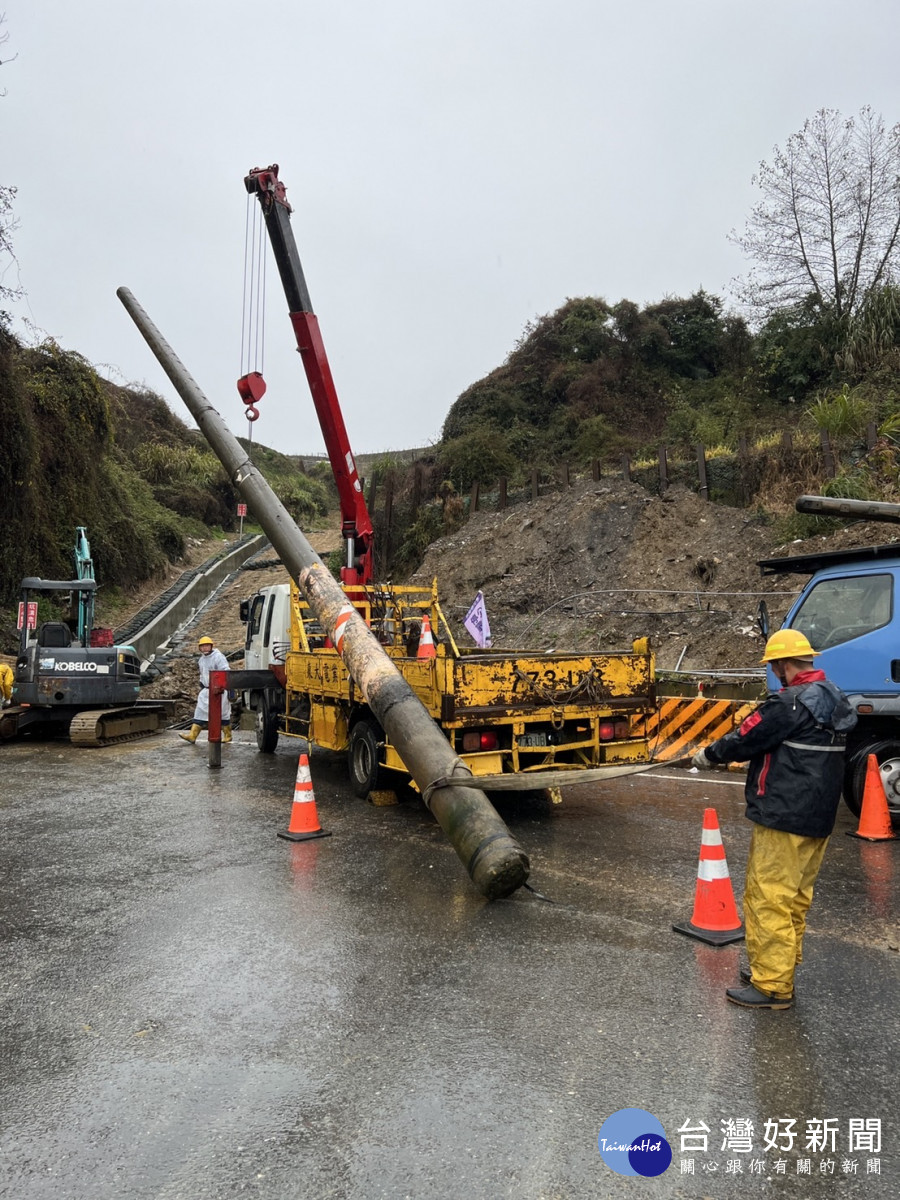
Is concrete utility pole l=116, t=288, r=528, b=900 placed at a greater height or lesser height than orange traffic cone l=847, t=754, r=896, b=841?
greater

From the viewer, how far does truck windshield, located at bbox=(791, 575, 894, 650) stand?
782cm

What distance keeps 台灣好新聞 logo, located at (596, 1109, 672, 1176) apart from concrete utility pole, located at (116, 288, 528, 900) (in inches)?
78.4

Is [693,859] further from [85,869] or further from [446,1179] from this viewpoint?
[85,869]

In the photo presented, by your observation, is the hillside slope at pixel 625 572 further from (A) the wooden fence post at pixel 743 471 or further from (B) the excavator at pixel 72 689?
(B) the excavator at pixel 72 689

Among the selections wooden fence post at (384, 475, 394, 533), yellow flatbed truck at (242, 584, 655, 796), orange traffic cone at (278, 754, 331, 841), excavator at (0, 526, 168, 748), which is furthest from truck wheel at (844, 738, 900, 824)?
wooden fence post at (384, 475, 394, 533)

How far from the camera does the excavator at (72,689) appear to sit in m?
13.7

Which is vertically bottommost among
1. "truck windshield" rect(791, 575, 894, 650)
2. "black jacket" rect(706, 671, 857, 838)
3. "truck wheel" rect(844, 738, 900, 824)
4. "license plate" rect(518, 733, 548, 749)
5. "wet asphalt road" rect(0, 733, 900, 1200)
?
"wet asphalt road" rect(0, 733, 900, 1200)

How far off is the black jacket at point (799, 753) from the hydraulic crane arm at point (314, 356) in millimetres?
8929

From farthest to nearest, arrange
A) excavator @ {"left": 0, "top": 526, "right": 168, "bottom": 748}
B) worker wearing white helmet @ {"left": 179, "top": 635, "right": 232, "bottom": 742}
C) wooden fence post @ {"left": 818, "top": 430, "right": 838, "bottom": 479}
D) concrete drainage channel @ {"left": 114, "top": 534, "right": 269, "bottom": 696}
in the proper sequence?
1. concrete drainage channel @ {"left": 114, "top": 534, "right": 269, "bottom": 696}
2. wooden fence post @ {"left": 818, "top": 430, "right": 838, "bottom": 479}
3. excavator @ {"left": 0, "top": 526, "right": 168, "bottom": 748}
4. worker wearing white helmet @ {"left": 179, "top": 635, "right": 232, "bottom": 742}

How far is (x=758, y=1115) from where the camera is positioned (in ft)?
10.7

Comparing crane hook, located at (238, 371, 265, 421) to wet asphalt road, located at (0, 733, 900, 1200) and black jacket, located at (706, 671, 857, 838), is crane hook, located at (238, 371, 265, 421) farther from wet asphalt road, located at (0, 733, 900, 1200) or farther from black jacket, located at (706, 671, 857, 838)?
black jacket, located at (706, 671, 857, 838)

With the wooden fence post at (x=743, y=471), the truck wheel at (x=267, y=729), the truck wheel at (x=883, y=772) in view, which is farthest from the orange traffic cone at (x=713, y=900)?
the wooden fence post at (x=743, y=471)

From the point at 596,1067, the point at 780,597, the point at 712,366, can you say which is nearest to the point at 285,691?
the point at 596,1067

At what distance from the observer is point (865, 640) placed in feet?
25.4
